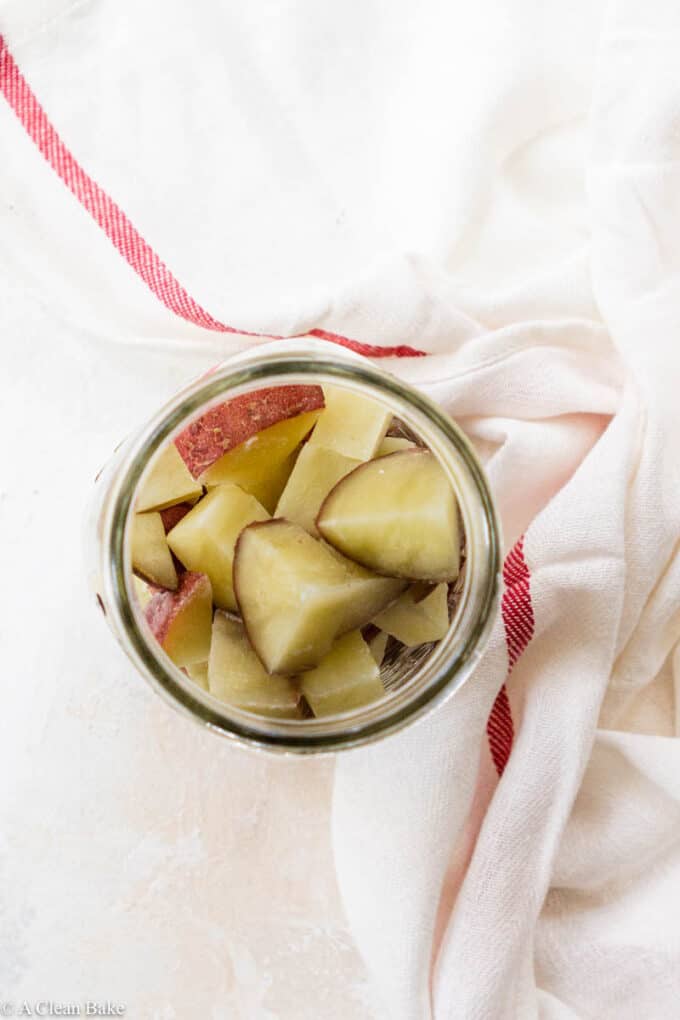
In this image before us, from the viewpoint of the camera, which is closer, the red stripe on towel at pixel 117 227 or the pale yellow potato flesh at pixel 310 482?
the pale yellow potato flesh at pixel 310 482

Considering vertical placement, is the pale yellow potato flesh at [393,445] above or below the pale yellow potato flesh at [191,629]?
below

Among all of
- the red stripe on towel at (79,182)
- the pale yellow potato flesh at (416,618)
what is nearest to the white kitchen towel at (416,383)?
the red stripe on towel at (79,182)

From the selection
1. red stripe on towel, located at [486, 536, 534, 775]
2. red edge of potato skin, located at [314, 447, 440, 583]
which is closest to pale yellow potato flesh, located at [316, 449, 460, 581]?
red edge of potato skin, located at [314, 447, 440, 583]

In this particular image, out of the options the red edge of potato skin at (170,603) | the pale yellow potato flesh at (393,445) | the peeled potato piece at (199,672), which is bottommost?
the peeled potato piece at (199,672)

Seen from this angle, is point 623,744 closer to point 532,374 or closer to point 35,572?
point 532,374

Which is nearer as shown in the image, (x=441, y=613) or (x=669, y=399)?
(x=441, y=613)

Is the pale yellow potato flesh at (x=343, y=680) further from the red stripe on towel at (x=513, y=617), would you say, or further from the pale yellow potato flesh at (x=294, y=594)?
the red stripe on towel at (x=513, y=617)

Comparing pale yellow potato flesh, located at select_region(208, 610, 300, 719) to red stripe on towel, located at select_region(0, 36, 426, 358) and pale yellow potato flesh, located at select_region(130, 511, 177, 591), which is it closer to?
pale yellow potato flesh, located at select_region(130, 511, 177, 591)

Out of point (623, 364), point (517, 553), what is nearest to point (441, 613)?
point (517, 553)
